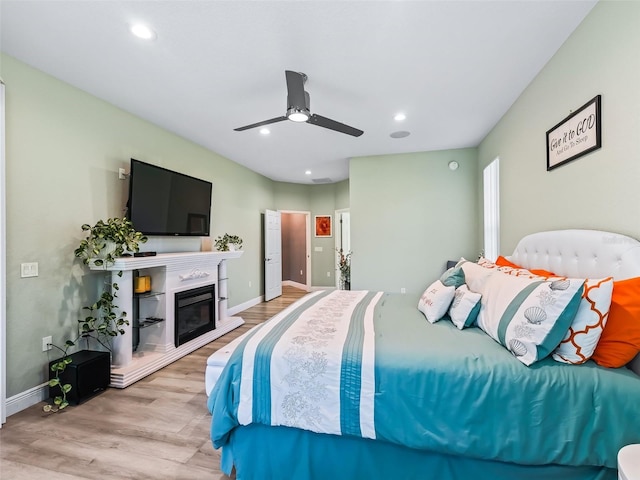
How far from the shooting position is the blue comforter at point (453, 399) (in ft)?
4.26

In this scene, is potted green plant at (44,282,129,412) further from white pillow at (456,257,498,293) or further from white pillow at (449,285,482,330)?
white pillow at (456,257,498,293)

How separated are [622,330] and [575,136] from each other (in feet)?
4.44

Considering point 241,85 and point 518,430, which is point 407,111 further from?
point 518,430

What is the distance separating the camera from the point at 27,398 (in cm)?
237

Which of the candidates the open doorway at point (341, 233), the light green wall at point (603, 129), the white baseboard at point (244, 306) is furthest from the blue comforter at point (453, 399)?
the open doorway at point (341, 233)

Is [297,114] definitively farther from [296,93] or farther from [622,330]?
[622,330]

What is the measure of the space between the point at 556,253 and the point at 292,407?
6.68ft

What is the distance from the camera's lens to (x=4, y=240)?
7.05 feet

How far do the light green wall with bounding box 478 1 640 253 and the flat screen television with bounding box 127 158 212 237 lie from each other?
12.5ft

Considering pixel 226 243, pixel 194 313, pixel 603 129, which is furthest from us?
pixel 226 243

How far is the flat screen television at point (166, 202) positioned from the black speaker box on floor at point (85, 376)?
1.31 meters

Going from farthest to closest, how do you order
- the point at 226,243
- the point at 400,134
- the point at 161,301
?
1. the point at 226,243
2. the point at 400,134
3. the point at 161,301

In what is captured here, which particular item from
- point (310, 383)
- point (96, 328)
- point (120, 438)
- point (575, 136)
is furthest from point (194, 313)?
point (575, 136)

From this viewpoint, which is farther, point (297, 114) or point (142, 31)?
point (297, 114)
